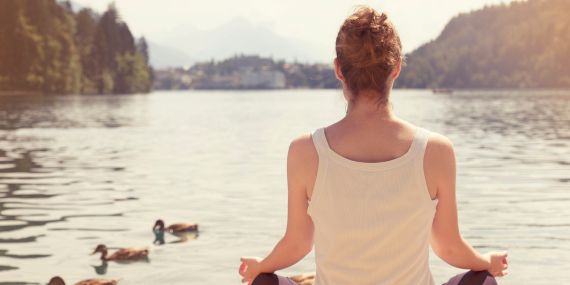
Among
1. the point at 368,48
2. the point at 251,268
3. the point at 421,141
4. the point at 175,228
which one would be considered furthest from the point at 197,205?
the point at 368,48

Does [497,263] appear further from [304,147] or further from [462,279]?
[304,147]

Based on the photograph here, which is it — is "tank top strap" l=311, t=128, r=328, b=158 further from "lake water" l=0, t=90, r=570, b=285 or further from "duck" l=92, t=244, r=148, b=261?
"duck" l=92, t=244, r=148, b=261

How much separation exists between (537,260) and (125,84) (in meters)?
165

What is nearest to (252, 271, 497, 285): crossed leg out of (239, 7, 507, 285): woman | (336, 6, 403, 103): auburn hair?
(239, 7, 507, 285): woman

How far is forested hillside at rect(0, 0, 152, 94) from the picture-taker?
130000 mm

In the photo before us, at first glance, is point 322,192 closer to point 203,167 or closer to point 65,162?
point 203,167

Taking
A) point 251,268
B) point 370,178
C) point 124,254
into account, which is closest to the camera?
point 370,178

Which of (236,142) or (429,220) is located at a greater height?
(429,220)

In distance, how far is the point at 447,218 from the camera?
4.46 meters

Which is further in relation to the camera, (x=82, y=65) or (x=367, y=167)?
(x=82, y=65)

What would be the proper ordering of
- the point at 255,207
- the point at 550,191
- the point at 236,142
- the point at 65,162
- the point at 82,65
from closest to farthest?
the point at 255,207 → the point at 550,191 → the point at 65,162 → the point at 236,142 → the point at 82,65

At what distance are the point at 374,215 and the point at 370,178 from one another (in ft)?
0.59

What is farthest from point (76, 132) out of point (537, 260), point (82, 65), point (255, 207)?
point (82, 65)

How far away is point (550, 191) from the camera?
20.6 m
